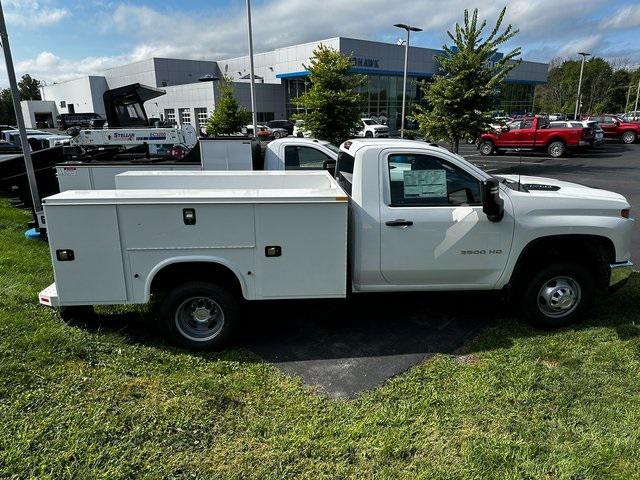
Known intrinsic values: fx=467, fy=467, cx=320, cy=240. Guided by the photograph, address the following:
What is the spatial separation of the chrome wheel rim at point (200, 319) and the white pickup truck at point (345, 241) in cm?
1

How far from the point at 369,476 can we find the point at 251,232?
7.19ft

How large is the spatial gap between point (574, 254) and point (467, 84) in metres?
12.4

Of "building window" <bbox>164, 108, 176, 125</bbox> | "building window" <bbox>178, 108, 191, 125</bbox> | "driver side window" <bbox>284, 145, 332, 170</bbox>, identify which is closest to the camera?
"driver side window" <bbox>284, 145, 332, 170</bbox>

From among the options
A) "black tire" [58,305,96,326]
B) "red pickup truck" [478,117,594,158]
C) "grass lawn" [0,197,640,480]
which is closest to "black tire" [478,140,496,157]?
"red pickup truck" [478,117,594,158]

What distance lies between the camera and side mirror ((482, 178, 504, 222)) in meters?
4.22

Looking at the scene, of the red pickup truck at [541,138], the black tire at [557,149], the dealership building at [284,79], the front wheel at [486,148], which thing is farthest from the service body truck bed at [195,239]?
the dealership building at [284,79]

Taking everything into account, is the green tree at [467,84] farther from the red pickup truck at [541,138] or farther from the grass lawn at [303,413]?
the grass lawn at [303,413]

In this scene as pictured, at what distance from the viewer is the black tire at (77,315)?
4621mm

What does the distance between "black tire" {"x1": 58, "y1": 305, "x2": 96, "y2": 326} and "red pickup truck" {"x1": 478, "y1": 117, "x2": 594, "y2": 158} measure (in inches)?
860

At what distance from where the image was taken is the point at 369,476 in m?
2.91

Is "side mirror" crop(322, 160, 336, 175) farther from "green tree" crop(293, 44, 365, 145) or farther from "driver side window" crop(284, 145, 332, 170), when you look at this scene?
"green tree" crop(293, 44, 365, 145)

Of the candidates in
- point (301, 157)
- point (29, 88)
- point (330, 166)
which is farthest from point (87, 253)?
point (29, 88)

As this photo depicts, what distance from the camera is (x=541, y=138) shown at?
2369cm

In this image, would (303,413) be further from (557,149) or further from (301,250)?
(557,149)
